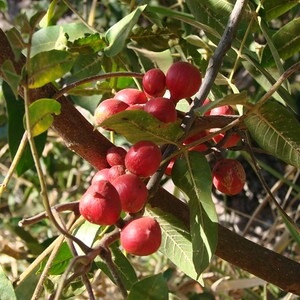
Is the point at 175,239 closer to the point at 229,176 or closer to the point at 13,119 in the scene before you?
the point at 229,176

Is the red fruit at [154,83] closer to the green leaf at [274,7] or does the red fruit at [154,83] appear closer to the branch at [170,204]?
the branch at [170,204]

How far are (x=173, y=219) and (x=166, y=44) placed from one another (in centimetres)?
24

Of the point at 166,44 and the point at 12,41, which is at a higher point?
the point at 12,41

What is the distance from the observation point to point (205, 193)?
58 centimetres

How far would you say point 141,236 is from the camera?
1.67 feet

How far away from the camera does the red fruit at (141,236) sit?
51 centimetres

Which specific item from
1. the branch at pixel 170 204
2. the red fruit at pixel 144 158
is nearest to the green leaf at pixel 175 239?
the branch at pixel 170 204

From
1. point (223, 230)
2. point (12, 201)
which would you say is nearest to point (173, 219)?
point (223, 230)

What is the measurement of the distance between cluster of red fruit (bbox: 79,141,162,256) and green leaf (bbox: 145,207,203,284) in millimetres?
111

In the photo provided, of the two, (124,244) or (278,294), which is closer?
(124,244)

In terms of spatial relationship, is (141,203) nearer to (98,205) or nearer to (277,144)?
(98,205)

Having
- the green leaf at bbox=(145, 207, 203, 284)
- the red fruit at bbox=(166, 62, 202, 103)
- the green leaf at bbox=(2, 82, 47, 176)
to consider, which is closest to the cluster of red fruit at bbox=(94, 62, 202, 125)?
the red fruit at bbox=(166, 62, 202, 103)

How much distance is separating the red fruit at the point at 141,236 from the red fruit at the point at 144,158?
4 centimetres

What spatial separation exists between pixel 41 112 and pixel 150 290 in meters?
0.14
